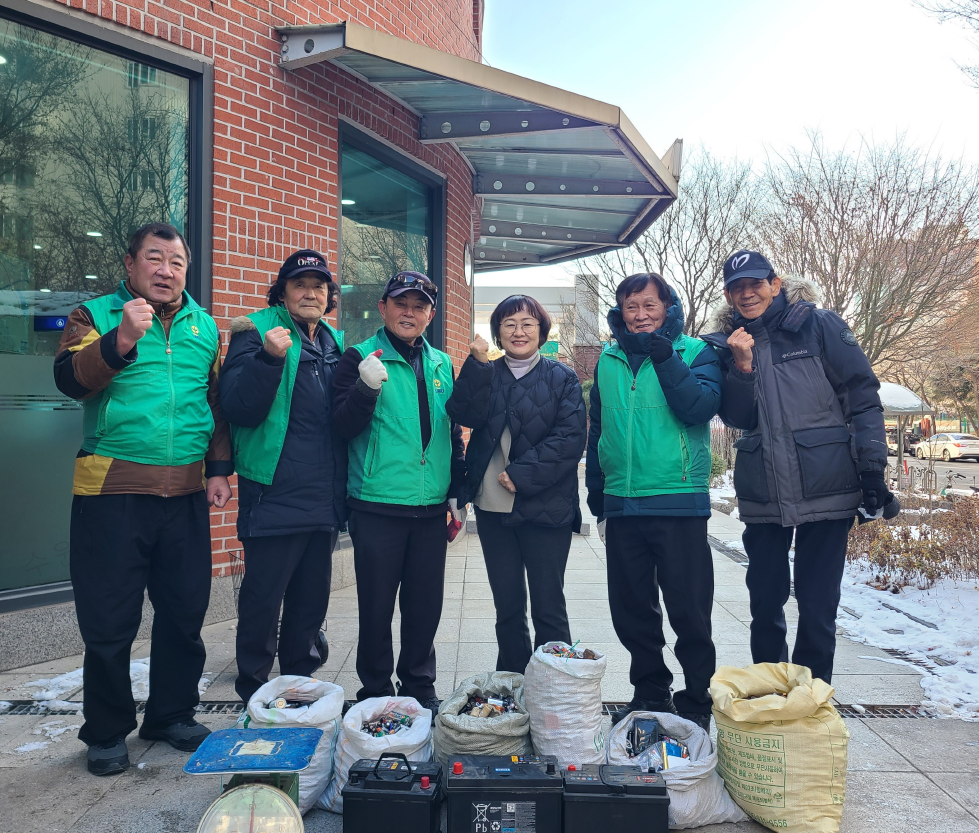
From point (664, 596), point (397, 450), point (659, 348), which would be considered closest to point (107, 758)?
point (397, 450)

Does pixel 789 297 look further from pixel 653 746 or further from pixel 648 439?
pixel 653 746

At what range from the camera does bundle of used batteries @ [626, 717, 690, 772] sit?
8.31 feet

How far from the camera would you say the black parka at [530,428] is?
3.21 metres

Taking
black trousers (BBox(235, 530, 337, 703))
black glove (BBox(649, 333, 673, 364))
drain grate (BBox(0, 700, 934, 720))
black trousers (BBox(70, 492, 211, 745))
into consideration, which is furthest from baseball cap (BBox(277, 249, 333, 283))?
drain grate (BBox(0, 700, 934, 720))

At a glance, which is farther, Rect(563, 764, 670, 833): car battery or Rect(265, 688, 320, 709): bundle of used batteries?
Rect(265, 688, 320, 709): bundle of used batteries

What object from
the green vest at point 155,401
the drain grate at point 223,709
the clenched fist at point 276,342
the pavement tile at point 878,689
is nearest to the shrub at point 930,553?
the pavement tile at point 878,689

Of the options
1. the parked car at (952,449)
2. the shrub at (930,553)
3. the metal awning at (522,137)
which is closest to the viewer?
the metal awning at (522,137)

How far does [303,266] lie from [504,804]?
2.28 metres

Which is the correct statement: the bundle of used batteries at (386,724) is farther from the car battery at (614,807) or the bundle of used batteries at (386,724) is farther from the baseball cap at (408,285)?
the baseball cap at (408,285)

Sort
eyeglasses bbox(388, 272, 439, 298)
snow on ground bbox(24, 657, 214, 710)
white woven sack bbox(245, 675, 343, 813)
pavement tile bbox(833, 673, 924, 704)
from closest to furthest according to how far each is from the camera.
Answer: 1. white woven sack bbox(245, 675, 343, 813)
2. eyeglasses bbox(388, 272, 439, 298)
3. snow on ground bbox(24, 657, 214, 710)
4. pavement tile bbox(833, 673, 924, 704)

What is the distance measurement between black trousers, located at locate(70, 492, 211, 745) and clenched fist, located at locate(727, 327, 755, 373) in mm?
2418

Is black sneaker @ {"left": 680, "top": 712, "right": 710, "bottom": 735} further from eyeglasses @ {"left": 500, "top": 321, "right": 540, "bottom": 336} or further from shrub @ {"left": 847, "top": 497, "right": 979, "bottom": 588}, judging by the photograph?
shrub @ {"left": 847, "top": 497, "right": 979, "bottom": 588}

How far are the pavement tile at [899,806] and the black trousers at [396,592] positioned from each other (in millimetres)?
1790

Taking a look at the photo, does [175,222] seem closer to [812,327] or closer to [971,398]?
[812,327]
